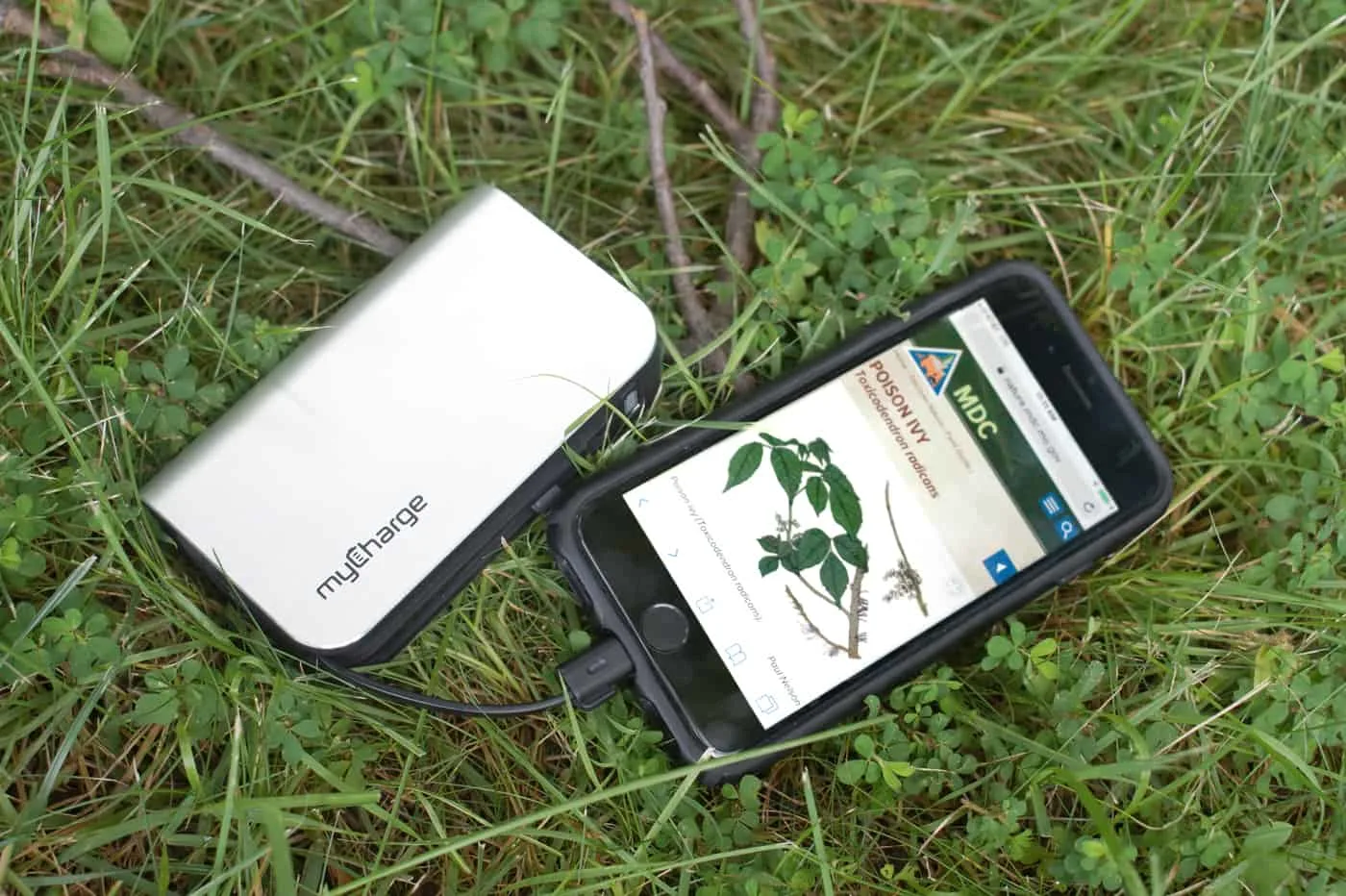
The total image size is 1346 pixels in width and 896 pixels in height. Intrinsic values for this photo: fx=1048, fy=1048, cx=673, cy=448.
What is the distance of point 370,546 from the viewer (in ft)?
3.71

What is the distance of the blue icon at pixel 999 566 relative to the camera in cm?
127

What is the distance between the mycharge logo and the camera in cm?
112

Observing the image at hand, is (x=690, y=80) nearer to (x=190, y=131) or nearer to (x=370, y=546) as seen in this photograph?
(x=190, y=131)

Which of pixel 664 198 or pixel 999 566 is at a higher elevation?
pixel 664 198

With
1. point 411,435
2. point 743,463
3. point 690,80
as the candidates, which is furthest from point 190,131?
point 743,463

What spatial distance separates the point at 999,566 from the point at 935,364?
258 millimetres

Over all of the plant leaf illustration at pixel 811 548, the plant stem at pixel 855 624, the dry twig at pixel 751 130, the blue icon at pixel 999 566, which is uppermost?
the dry twig at pixel 751 130

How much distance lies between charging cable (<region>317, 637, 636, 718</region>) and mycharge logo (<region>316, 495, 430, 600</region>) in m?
0.11

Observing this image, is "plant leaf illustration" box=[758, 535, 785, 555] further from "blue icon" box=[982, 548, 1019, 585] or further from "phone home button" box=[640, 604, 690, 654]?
"blue icon" box=[982, 548, 1019, 585]

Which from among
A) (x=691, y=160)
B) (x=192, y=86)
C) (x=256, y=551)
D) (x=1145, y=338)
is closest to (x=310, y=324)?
(x=256, y=551)

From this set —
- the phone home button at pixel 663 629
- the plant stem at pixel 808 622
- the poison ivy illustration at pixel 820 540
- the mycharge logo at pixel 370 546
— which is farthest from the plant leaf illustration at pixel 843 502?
the mycharge logo at pixel 370 546

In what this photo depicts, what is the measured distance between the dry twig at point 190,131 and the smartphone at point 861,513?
0.46 m

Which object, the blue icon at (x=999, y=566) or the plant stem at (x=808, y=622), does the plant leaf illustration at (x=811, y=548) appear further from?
the blue icon at (x=999, y=566)

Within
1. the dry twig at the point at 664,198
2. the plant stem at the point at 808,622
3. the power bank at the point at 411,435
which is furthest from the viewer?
the dry twig at the point at 664,198
